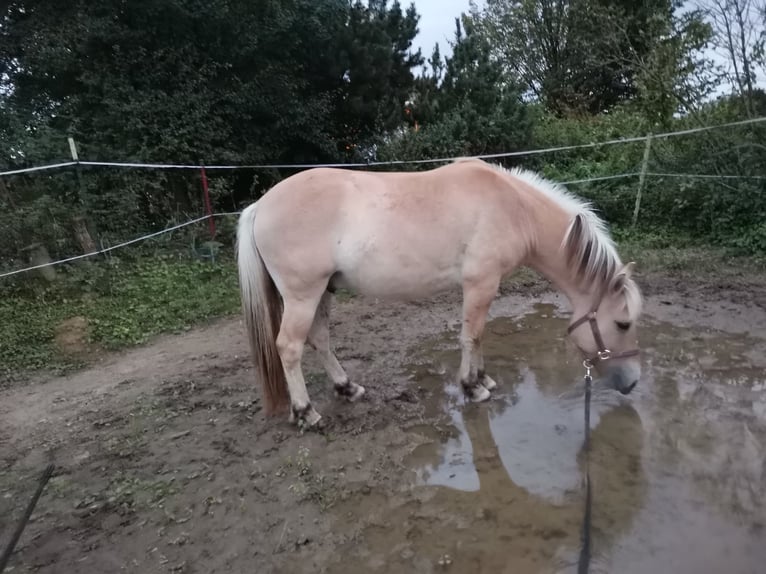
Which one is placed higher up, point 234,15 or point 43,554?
point 234,15

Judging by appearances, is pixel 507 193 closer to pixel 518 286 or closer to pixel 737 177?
pixel 518 286

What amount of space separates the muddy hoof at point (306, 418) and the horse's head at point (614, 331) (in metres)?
1.76

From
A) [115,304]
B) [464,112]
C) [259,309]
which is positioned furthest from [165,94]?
[259,309]

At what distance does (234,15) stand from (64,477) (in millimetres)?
7150

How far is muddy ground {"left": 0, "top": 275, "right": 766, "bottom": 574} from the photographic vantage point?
2145 millimetres

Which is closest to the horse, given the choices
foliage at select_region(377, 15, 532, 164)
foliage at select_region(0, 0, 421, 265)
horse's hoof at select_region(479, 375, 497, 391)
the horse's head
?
the horse's head

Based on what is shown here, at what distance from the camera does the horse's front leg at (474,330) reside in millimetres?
3262

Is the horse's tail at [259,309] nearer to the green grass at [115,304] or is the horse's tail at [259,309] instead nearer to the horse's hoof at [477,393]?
the horse's hoof at [477,393]

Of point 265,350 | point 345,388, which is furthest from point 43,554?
point 345,388

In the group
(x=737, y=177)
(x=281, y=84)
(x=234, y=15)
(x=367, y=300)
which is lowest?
(x=367, y=300)

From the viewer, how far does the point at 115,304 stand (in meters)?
5.35

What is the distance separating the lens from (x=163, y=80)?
24.0 ft

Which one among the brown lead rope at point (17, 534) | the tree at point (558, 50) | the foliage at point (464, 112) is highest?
the tree at point (558, 50)

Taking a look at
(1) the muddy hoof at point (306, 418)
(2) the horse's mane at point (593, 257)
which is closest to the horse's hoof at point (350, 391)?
(1) the muddy hoof at point (306, 418)
